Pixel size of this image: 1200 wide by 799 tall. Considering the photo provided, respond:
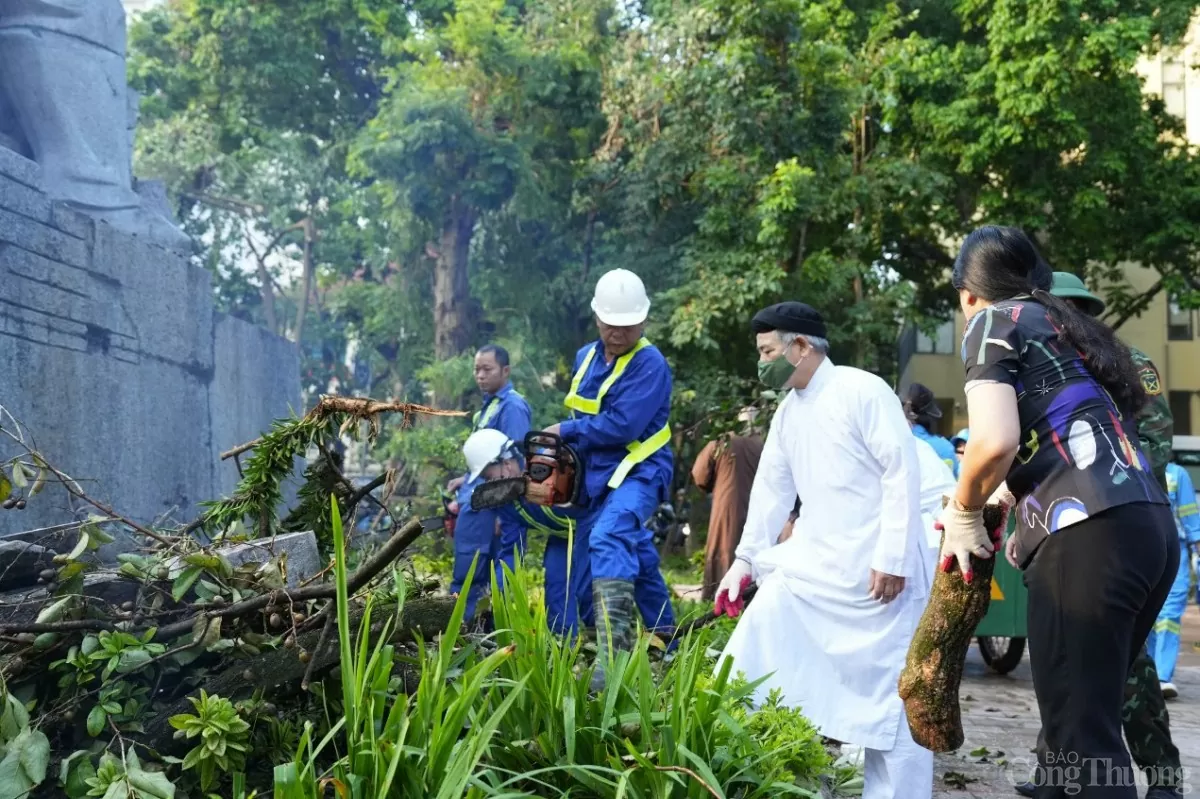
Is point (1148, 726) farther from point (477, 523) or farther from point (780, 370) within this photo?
point (477, 523)

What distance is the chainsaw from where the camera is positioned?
20.2 feet

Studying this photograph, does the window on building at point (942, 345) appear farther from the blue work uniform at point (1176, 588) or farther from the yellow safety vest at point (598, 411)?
the yellow safety vest at point (598, 411)

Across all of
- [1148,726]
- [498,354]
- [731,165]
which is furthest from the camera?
[731,165]

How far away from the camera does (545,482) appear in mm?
6180

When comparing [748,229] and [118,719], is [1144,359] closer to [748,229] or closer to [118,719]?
[118,719]

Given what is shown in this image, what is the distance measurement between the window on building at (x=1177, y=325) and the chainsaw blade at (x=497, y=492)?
30.2m

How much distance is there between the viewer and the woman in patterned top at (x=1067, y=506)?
3102mm

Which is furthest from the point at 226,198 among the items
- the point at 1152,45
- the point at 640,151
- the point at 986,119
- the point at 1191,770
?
the point at 1191,770

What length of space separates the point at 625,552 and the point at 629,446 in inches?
24.0

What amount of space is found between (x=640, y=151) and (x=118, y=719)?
52.2ft

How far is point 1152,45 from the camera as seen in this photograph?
1794 cm

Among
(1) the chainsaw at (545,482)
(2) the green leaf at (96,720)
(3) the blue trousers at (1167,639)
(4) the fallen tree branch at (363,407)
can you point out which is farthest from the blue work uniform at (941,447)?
(2) the green leaf at (96,720)

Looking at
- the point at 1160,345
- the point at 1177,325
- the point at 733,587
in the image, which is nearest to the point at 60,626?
the point at 733,587

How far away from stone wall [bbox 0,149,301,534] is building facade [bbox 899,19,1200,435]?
23.5m
